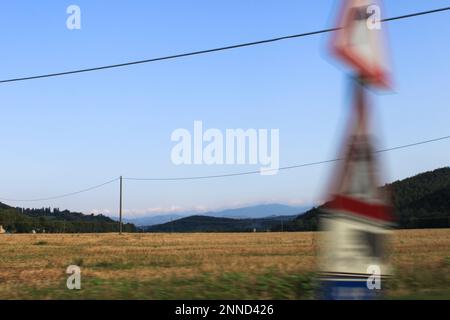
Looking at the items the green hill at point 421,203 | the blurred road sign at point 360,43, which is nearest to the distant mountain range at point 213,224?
the green hill at point 421,203

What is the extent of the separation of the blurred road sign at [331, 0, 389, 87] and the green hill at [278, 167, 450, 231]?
62.9 m

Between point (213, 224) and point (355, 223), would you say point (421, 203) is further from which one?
A: point (355, 223)

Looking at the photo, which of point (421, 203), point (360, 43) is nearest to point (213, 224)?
point (421, 203)

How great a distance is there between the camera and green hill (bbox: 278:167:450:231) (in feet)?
227

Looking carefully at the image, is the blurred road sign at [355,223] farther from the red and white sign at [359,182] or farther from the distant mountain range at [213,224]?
the distant mountain range at [213,224]

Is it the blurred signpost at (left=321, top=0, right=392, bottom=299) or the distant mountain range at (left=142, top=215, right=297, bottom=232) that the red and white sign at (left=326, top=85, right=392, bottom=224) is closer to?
the blurred signpost at (left=321, top=0, right=392, bottom=299)

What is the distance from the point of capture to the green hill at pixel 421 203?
69.1 meters

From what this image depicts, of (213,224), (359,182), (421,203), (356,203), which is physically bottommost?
(356,203)

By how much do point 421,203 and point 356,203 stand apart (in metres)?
87.3

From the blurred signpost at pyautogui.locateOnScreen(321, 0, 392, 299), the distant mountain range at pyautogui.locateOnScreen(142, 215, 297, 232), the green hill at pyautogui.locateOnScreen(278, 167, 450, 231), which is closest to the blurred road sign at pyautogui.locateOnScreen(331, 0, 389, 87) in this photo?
the blurred signpost at pyautogui.locateOnScreen(321, 0, 392, 299)

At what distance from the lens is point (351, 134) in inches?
183

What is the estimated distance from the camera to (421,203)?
86.4 meters
